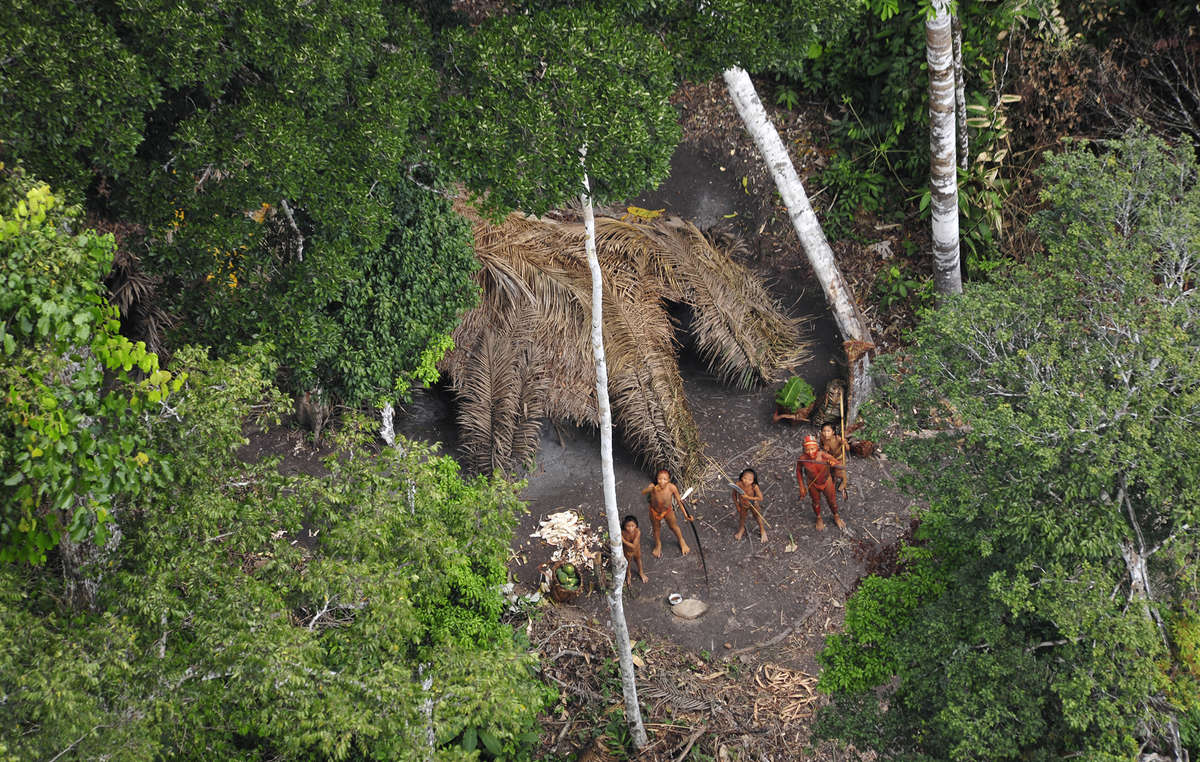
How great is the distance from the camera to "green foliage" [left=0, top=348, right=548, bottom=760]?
6031 millimetres

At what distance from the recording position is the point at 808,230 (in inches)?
526

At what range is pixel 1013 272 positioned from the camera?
8.88 meters

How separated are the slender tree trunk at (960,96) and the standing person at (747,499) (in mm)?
5694

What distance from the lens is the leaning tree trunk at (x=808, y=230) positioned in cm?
1230

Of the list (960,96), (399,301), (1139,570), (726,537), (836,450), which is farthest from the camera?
(960,96)

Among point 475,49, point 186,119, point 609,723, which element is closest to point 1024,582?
point 609,723

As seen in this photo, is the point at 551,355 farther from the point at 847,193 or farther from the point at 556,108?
the point at 847,193

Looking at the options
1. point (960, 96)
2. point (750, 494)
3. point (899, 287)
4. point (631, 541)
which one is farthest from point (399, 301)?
point (960, 96)

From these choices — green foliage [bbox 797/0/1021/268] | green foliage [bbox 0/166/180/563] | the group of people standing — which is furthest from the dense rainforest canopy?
green foliage [bbox 797/0/1021/268]

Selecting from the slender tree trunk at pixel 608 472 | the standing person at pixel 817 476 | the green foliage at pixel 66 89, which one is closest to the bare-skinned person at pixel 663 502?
the standing person at pixel 817 476

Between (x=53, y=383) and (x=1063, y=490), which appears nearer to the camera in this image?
(x=53, y=383)

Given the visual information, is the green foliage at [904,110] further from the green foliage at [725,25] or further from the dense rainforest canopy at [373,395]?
the dense rainforest canopy at [373,395]

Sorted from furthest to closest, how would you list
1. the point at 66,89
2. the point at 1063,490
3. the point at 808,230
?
1. the point at 808,230
2. the point at 66,89
3. the point at 1063,490

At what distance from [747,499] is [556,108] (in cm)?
569
